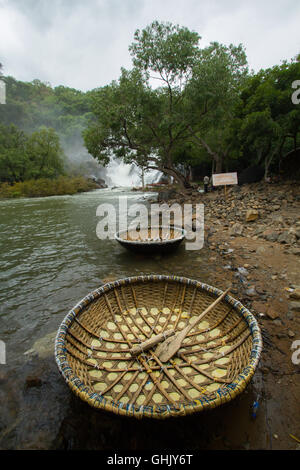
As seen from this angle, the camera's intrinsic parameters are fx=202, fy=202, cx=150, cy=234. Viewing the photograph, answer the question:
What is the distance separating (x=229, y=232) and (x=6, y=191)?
27732 mm

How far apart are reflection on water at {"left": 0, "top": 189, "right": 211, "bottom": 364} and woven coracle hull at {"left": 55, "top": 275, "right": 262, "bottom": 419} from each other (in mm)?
887

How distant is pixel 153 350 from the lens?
234 centimetres

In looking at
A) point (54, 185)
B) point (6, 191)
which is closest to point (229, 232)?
point (54, 185)

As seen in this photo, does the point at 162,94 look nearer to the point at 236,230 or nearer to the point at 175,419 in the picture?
the point at 236,230

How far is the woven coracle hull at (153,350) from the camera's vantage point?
1543mm

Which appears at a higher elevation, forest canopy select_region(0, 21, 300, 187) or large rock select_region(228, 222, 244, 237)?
forest canopy select_region(0, 21, 300, 187)

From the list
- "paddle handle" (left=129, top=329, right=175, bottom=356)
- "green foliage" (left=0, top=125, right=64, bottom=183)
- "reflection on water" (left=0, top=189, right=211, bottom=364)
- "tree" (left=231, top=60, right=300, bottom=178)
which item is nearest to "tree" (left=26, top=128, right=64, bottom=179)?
"green foliage" (left=0, top=125, right=64, bottom=183)

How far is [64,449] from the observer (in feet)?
5.13

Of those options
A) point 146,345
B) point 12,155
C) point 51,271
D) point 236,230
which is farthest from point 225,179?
point 12,155

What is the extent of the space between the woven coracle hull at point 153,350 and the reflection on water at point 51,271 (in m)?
0.89

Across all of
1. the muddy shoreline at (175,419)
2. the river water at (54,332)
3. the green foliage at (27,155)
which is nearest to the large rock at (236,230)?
the river water at (54,332)

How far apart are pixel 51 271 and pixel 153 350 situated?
11.0 feet

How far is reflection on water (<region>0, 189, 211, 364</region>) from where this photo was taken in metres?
2.95

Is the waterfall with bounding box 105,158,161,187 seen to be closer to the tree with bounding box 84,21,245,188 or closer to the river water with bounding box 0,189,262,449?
the tree with bounding box 84,21,245,188
